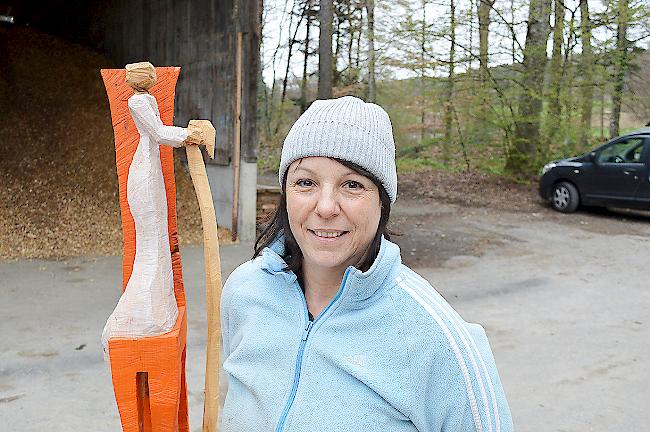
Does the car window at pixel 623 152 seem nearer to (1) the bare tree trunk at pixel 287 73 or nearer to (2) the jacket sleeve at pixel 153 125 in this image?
(1) the bare tree trunk at pixel 287 73

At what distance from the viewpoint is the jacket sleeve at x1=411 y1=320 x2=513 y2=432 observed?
1.25 m

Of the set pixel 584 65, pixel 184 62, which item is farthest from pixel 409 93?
pixel 184 62

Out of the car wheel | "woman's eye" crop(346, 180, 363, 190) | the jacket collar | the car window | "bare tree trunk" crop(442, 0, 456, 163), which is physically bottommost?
the car wheel

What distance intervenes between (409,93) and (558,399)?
41.6 ft

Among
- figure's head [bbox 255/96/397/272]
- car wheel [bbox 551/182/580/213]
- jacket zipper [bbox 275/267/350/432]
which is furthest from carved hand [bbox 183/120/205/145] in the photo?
car wheel [bbox 551/182/580/213]

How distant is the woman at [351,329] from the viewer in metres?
1.26

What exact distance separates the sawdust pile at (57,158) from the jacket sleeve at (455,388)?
6150 millimetres

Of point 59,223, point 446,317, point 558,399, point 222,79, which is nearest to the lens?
point 446,317

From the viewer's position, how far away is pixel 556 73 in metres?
12.4

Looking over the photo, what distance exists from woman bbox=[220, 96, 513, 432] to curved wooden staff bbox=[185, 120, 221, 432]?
0.89 feet

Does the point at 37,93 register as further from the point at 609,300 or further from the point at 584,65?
the point at 584,65

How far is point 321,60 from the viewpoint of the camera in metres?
9.55

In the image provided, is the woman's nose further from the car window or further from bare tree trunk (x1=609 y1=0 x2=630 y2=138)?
bare tree trunk (x1=609 y1=0 x2=630 y2=138)

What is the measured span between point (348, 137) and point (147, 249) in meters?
0.77
